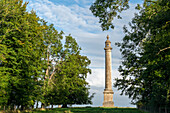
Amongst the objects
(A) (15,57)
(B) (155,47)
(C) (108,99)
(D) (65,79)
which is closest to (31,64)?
(A) (15,57)

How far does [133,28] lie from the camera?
2089cm

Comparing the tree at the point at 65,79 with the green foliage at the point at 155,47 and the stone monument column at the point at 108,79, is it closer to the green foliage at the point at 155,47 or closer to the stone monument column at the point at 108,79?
the stone monument column at the point at 108,79

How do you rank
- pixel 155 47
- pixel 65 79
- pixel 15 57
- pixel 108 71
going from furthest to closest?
pixel 108 71 → pixel 65 79 → pixel 15 57 → pixel 155 47

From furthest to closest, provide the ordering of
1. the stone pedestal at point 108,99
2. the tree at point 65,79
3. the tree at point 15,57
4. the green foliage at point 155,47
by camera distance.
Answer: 1. the stone pedestal at point 108,99
2. the tree at point 65,79
3. the tree at point 15,57
4. the green foliage at point 155,47

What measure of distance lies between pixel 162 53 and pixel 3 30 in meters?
17.8

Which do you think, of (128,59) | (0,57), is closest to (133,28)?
(128,59)

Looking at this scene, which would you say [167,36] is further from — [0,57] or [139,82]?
[0,57]

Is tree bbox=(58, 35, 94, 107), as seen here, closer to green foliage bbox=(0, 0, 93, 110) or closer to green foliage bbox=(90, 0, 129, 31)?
green foliage bbox=(0, 0, 93, 110)

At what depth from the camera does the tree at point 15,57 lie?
76.0ft

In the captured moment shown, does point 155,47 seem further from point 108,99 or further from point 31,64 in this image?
point 108,99

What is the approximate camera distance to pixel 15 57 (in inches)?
971

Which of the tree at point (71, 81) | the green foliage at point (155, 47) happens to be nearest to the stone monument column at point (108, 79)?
the tree at point (71, 81)

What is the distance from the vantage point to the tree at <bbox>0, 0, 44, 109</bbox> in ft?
76.0

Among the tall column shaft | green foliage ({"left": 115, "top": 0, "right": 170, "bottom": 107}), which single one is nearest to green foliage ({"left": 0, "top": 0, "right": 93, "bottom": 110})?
the tall column shaft
